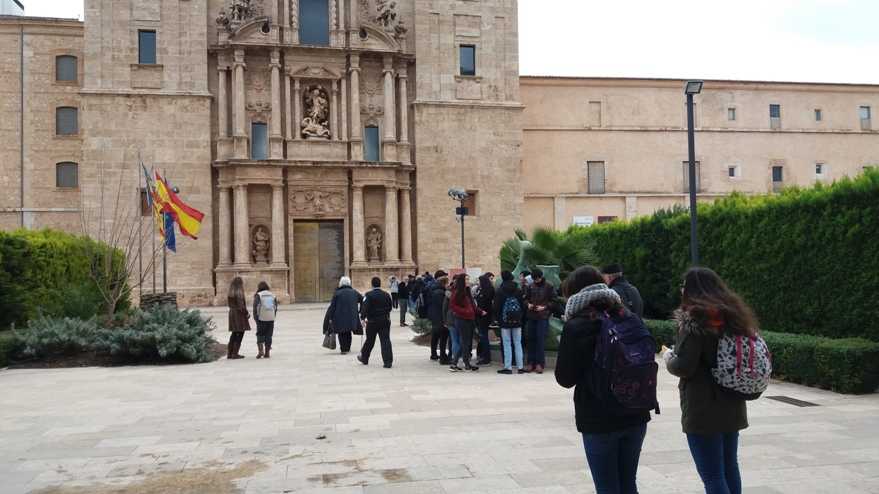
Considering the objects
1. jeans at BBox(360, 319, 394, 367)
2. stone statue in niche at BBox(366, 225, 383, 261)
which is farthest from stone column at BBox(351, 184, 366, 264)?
jeans at BBox(360, 319, 394, 367)

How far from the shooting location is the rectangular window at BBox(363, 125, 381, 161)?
35.1m

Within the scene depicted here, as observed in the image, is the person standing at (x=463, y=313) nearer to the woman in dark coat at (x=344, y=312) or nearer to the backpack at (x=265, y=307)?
the woman in dark coat at (x=344, y=312)

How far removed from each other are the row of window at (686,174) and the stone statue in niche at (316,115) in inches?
540

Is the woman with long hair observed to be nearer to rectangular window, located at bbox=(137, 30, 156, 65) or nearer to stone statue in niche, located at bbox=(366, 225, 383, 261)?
stone statue in niche, located at bbox=(366, 225, 383, 261)

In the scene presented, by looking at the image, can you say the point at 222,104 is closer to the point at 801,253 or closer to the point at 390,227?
the point at 390,227

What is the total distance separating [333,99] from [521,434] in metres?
29.1

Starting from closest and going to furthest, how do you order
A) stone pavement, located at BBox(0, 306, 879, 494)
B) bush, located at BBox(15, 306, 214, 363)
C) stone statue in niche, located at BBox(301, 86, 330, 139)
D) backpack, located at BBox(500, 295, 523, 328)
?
stone pavement, located at BBox(0, 306, 879, 494)
backpack, located at BBox(500, 295, 523, 328)
bush, located at BBox(15, 306, 214, 363)
stone statue in niche, located at BBox(301, 86, 330, 139)

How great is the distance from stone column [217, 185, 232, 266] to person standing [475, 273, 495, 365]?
71.4 ft

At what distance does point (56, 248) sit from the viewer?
58.0ft

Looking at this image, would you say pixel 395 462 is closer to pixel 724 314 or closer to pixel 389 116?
pixel 724 314

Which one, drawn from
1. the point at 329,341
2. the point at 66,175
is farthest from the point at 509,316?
the point at 66,175

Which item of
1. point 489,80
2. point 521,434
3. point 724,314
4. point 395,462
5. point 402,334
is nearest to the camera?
point 724,314

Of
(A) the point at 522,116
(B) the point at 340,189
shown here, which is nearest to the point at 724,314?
(B) the point at 340,189

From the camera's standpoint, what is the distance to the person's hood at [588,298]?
4121 millimetres
